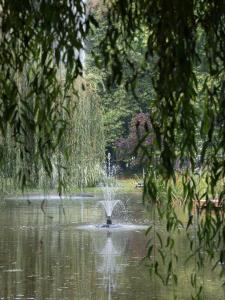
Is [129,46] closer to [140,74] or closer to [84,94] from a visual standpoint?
[140,74]

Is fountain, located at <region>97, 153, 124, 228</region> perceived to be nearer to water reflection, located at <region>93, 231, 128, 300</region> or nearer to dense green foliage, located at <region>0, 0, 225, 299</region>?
water reflection, located at <region>93, 231, 128, 300</region>

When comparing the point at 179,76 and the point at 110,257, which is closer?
the point at 179,76

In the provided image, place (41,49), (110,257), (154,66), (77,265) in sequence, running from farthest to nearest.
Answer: (110,257) → (77,265) → (41,49) → (154,66)

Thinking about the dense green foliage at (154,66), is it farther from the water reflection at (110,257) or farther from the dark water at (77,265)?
the water reflection at (110,257)

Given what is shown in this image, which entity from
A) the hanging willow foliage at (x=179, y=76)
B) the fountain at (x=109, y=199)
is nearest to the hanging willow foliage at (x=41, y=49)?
the hanging willow foliage at (x=179, y=76)

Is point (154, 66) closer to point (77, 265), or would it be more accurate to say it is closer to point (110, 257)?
point (77, 265)

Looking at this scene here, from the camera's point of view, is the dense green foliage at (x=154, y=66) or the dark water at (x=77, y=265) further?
the dark water at (x=77, y=265)

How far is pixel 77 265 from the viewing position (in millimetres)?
9195

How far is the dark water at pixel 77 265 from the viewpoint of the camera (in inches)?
293

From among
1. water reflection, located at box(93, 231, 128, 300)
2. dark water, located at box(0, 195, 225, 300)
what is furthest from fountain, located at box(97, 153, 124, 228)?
water reflection, located at box(93, 231, 128, 300)

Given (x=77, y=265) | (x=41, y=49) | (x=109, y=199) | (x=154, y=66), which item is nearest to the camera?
(x=154, y=66)

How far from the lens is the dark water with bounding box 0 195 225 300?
24.4 ft

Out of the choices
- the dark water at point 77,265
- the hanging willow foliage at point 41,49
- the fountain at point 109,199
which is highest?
the hanging willow foliage at point 41,49

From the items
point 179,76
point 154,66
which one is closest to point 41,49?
point 154,66
